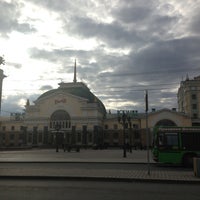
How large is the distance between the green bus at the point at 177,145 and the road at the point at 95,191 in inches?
384

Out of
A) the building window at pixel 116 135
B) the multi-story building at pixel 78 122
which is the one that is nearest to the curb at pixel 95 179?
the multi-story building at pixel 78 122

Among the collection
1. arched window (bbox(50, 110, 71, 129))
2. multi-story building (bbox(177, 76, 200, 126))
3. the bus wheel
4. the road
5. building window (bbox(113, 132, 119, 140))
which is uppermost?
multi-story building (bbox(177, 76, 200, 126))

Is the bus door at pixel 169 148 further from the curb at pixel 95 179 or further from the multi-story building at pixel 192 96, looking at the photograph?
the multi-story building at pixel 192 96

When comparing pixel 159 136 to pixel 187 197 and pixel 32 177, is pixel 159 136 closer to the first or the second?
pixel 32 177

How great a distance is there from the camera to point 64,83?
101m

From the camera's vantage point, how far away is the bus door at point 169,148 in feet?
69.8

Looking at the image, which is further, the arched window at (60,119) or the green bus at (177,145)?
the arched window at (60,119)

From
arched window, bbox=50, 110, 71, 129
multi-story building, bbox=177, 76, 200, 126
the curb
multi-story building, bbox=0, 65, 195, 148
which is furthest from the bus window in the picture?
multi-story building, bbox=177, 76, 200, 126

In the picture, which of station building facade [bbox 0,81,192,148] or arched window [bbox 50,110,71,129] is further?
arched window [bbox 50,110,71,129]

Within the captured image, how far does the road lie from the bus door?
9.73 m

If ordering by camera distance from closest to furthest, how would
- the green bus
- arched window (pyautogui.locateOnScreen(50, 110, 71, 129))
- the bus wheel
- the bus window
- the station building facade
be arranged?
the bus wheel
the green bus
the bus window
the station building facade
arched window (pyautogui.locateOnScreen(50, 110, 71, 129))

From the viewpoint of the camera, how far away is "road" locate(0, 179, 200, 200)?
9039 millimetres

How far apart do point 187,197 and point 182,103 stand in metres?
107

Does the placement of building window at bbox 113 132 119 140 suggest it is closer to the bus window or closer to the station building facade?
the station building facade
